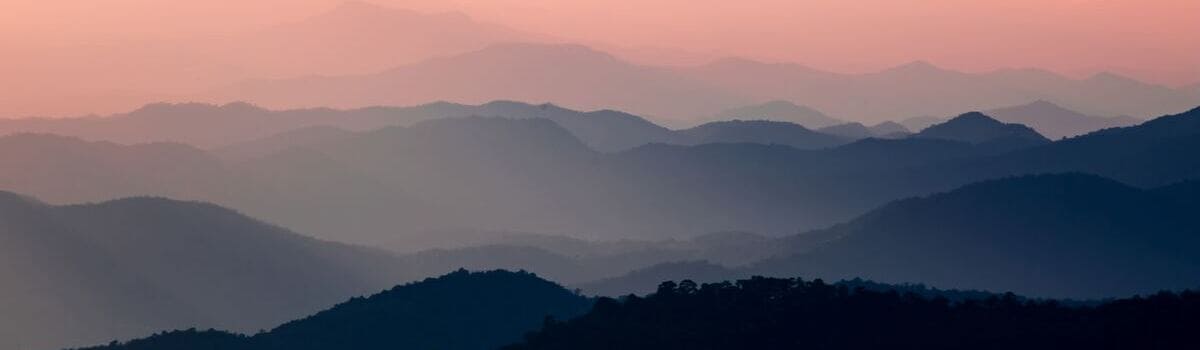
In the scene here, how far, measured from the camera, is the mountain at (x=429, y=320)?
117125 mm

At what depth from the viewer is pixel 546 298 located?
4953 inches

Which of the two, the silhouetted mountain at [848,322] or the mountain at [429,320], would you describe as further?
the mountain at [429,320]

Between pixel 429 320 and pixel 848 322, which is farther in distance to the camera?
pixel 429 320

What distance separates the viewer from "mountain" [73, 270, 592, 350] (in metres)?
117

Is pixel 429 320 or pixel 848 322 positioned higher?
pixel 429 320

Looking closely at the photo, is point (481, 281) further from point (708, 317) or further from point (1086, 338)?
point (1086, 338)

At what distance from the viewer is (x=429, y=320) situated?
122 meters

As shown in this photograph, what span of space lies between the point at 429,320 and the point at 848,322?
43.8 meters

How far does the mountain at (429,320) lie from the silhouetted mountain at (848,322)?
2713 centimetres

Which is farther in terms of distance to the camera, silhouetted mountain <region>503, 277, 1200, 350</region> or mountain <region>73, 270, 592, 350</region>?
mountain <region>73, 270, 592, 350</region>

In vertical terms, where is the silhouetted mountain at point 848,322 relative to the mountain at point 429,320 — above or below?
below

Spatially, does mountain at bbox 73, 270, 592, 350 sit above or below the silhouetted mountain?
above

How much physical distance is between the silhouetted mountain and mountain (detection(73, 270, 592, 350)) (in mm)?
27126

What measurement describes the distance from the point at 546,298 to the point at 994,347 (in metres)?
52.9
